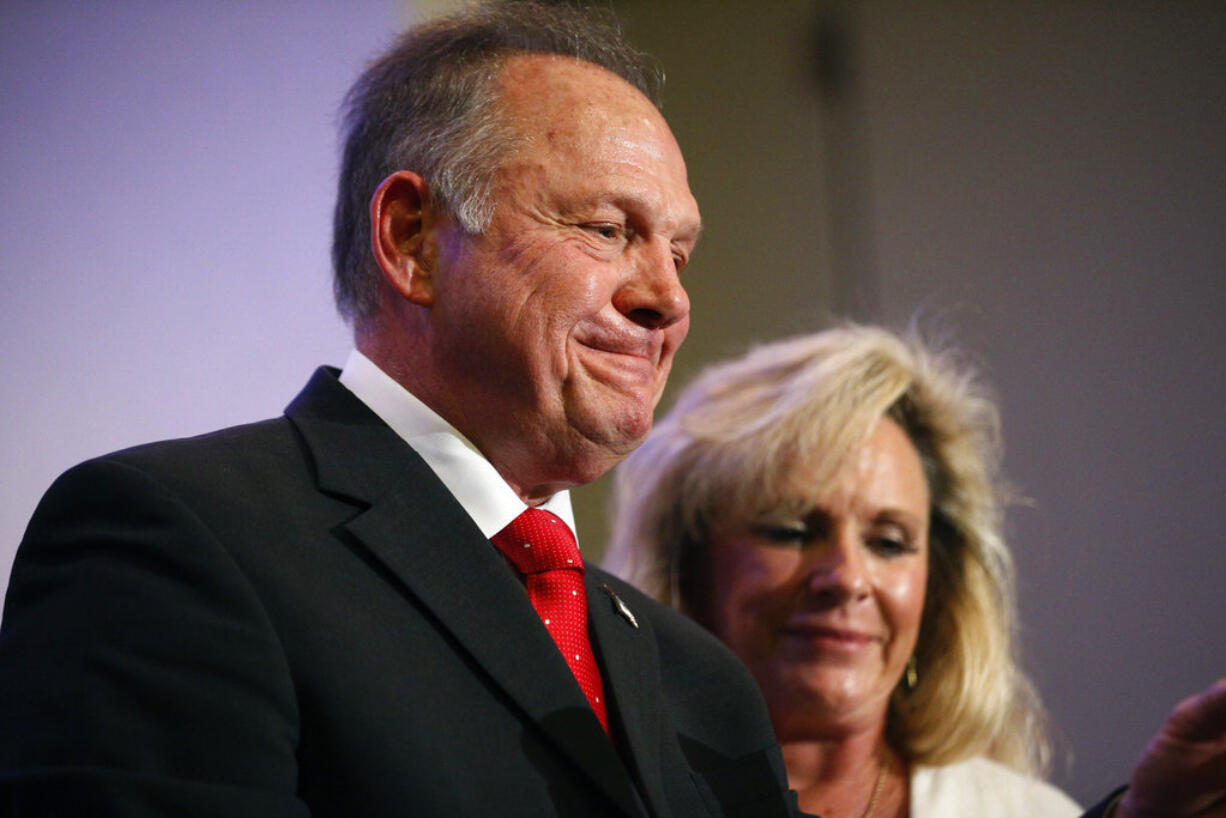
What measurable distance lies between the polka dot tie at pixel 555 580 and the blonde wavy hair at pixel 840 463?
1.05 meters

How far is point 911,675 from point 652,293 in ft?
4.62

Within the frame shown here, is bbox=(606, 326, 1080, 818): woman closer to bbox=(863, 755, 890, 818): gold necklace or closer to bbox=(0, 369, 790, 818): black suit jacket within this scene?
bbox=(863, 755, 890, 818): gold necklace

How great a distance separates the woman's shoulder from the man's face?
1.30 meters

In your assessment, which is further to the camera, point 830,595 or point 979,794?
point 979,794

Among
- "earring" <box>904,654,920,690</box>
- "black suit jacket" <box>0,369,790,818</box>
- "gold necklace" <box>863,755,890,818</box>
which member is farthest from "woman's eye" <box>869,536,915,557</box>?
"black suit jacket" <box>0,369,790,818</box>

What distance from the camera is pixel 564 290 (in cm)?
128

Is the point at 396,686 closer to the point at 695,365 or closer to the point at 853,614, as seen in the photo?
the point at 853,614

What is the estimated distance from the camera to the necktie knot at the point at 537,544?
4.08 feet

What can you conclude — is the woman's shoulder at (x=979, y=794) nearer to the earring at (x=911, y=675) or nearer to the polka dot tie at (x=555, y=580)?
the earring at (x=911, y=675)

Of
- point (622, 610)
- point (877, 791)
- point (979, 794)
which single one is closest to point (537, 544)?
point (622, 610)

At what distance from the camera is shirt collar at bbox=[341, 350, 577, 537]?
1247 millimetres

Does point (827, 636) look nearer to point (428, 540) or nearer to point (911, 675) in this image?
point (911, 675)

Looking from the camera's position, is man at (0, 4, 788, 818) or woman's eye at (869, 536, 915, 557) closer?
man at (0, 4, 788, 818)

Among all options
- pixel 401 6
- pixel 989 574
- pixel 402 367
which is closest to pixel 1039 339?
pixel 989 574
